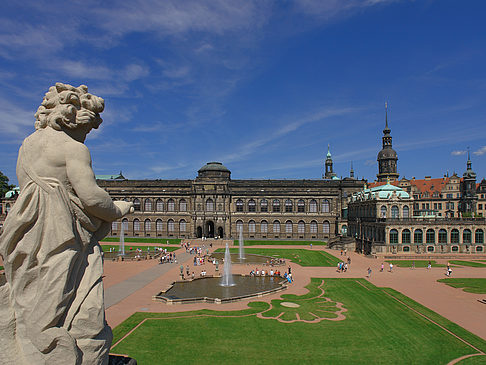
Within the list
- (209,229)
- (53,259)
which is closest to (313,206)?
(209,229)

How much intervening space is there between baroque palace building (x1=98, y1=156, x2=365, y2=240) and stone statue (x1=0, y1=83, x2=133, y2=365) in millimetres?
73188

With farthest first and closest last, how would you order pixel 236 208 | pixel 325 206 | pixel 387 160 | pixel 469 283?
1. pixel 387 160
2. pixel 236 208
3. pixel 325 206
4. pixel 469 283

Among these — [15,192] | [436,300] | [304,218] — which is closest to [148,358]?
[436,300]

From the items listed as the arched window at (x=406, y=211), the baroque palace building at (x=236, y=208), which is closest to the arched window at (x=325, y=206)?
the baroque palace building at (x=236, y=208)

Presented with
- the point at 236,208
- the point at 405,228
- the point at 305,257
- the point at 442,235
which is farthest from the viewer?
the point at 236,208

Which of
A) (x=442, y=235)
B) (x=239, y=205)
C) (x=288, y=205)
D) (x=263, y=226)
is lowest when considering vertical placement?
(x=442, y=235)

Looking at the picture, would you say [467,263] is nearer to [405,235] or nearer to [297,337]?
[405,235]

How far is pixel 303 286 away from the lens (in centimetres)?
3170

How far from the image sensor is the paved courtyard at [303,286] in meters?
23.6

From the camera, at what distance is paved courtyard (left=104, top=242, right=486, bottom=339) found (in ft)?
77.6

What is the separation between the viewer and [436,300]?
2744 cm

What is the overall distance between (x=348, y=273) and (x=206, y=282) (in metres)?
16.8

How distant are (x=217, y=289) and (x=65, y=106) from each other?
86.0ft

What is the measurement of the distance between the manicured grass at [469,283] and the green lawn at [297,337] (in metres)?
9.61
